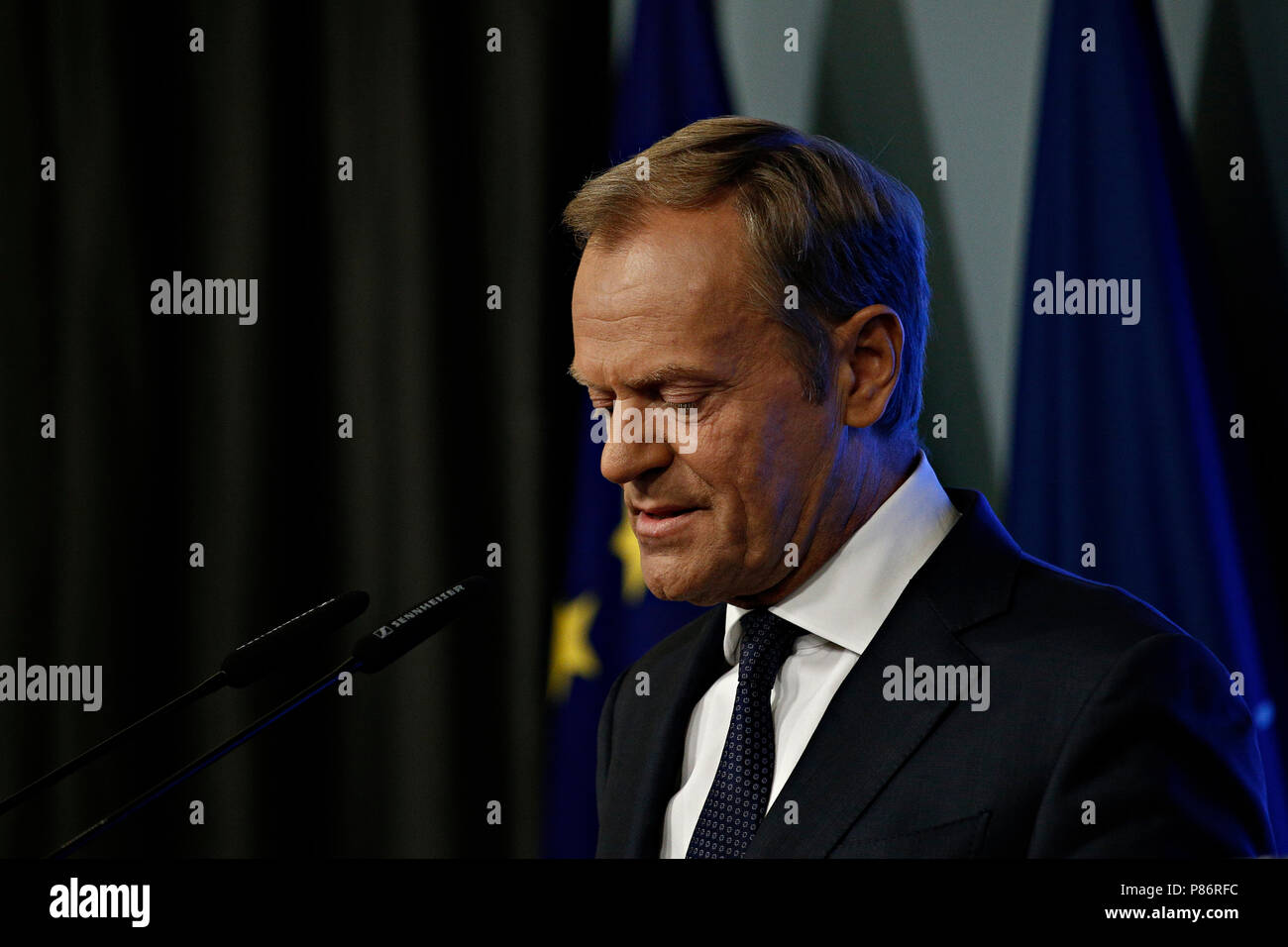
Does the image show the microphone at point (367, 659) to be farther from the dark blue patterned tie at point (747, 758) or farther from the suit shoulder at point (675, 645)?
the suit shoulder at point (675, 645)

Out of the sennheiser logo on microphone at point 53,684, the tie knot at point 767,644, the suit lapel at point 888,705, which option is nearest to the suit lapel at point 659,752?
the tie knot at point 767,644

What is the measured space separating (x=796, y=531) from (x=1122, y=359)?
3.10 ft

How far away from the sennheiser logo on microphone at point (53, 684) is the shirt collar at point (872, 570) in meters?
1.50

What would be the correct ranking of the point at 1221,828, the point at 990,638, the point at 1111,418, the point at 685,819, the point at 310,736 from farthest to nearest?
the point at 310,736, the point at 1111,418, the point at 685,819, the point at 990,638, the point at 1221,828

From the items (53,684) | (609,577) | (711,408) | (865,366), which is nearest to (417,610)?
(711,408)

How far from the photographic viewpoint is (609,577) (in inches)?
88.1

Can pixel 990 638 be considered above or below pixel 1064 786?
above

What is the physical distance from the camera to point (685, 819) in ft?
4.88

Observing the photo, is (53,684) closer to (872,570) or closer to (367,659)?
(367,659)

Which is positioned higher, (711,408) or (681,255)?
(681,255)

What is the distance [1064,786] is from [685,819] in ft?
1.67

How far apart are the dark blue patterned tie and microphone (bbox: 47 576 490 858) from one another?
0.37 meters
